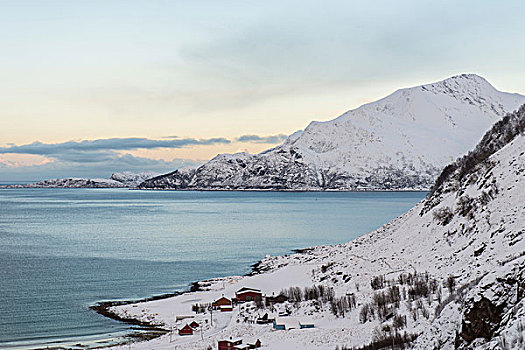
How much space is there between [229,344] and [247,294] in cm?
1579

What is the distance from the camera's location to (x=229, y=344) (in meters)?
27.1

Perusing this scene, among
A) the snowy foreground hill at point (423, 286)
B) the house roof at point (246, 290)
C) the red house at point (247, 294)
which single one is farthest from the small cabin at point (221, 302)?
the house roof at point (246, 290)

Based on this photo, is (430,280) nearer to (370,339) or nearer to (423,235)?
(370,339)

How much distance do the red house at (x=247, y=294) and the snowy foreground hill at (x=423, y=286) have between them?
1.75 meters

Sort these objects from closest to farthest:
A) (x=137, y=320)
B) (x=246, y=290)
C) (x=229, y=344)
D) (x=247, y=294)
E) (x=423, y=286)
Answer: (x=423, y=286) < (x=229, y=344) < (x=137, y=320) < (x=247, y=294) < (x=246, y=290)

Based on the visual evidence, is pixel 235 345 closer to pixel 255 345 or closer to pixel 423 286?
pixel 255 345

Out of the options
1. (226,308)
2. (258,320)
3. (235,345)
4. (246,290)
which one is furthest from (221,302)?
(235,345)

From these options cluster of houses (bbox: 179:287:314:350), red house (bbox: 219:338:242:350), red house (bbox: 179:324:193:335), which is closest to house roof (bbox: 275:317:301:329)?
cluster of houses (bbox: 179:287:314:350)

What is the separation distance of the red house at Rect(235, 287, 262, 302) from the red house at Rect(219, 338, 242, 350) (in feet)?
47.5

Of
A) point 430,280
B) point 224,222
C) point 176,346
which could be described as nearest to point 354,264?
point 430,280

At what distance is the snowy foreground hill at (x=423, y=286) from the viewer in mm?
11438

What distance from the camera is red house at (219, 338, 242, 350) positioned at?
26.7m

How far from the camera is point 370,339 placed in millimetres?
21188

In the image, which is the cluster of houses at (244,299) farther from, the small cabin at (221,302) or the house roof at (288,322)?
the house roof at (288,322)
